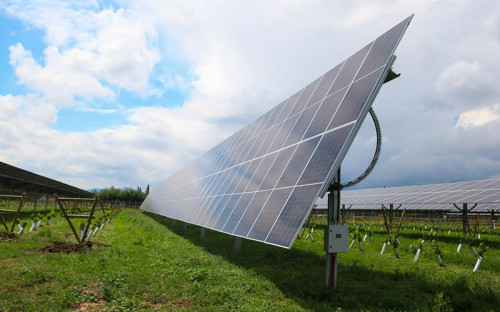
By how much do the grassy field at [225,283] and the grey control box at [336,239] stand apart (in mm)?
1009

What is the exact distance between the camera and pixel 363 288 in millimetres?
8711

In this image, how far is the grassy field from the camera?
291 inches

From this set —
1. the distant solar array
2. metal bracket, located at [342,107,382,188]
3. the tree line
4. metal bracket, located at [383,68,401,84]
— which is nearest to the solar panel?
metal bracket, located at [383,68,401,84]

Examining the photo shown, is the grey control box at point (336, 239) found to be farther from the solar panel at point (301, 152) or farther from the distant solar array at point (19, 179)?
the distant solar array at point (19, 179)

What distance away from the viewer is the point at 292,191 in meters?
8.72

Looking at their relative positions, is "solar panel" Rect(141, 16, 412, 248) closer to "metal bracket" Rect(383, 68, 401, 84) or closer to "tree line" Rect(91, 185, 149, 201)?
"metal bracket" Rect(383, 68, 401, 84)

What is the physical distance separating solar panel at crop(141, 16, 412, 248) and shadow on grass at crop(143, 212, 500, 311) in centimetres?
159

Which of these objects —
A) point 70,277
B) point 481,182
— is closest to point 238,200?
Result: point 70,277

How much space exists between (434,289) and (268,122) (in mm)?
10207

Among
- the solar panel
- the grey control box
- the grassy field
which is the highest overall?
the solar panel

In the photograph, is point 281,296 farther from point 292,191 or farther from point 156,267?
point 156,267

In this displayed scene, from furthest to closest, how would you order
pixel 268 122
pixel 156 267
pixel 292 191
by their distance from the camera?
pixel 268 122, pixel 156 267, pixel 292 191

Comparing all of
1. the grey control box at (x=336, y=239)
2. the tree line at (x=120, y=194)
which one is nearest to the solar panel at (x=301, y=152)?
the grey control box at (x=336, y=239)

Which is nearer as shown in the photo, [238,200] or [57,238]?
[238,200]
